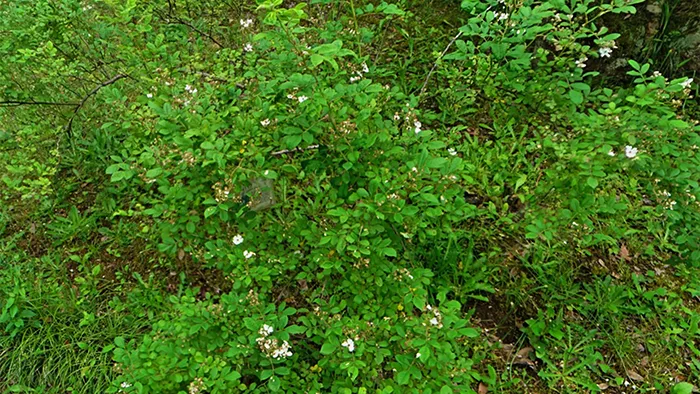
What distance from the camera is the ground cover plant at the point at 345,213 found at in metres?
1.61

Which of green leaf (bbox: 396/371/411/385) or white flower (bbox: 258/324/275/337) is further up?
white flower (bbox: 258/324/275/337)

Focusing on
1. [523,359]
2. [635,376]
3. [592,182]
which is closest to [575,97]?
[592,182]

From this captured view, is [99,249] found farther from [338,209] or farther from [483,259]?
[483,259]

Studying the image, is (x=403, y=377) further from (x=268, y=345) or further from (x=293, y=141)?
(x=293, y=141)

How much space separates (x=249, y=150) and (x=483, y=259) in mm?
1352

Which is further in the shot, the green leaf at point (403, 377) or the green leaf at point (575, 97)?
the green leaf at point (575, 97)

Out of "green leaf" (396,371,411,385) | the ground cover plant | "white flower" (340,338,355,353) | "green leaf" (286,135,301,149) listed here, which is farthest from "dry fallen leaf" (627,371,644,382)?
"green leaf" (286,135,301,149)

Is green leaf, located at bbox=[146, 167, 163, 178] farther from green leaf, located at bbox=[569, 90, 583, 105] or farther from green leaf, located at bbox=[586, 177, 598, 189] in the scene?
green leaf, located at bbox=[569, 90, 583, 105]

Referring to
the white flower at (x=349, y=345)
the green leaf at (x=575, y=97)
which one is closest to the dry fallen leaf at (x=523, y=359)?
the white flower at (x=349, y=345)

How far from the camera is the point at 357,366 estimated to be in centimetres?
162

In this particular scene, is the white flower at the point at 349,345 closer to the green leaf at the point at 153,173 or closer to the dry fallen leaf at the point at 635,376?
the green leaf at the point at 153,173

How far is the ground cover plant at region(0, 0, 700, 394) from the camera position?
1.61 meters

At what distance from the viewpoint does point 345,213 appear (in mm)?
1543

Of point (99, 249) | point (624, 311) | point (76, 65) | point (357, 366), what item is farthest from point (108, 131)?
point (624, 311)
